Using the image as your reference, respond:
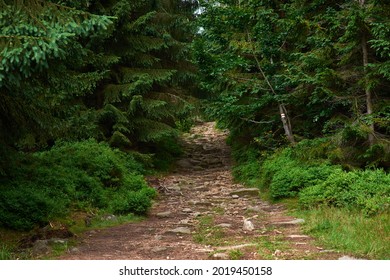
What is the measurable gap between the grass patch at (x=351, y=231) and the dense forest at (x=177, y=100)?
0.34 m

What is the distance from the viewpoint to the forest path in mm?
6648

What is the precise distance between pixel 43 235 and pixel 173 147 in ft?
42.7

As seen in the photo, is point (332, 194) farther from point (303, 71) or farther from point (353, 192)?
point (303, 71)

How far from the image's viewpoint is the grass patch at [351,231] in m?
6.05

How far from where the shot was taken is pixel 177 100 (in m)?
17.0

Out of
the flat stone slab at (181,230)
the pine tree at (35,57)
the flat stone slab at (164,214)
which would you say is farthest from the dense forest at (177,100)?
the flat stone slab at (181,230)

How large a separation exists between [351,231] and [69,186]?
6.88 m

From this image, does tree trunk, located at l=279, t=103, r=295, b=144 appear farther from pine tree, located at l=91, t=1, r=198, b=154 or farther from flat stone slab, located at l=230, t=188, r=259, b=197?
pine tree, located at l=91, t=1, r=198, b=154

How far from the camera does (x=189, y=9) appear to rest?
20734 mm

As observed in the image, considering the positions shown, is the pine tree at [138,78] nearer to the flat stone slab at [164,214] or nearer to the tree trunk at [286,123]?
the tree trunk at [286,123]

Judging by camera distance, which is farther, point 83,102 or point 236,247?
point 83,102

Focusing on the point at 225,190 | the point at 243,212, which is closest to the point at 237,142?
the point at 225,190

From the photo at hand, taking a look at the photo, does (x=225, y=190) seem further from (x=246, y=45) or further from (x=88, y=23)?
(x=88, y=23)

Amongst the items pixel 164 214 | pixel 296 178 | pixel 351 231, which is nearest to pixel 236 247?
pixel 351 231
